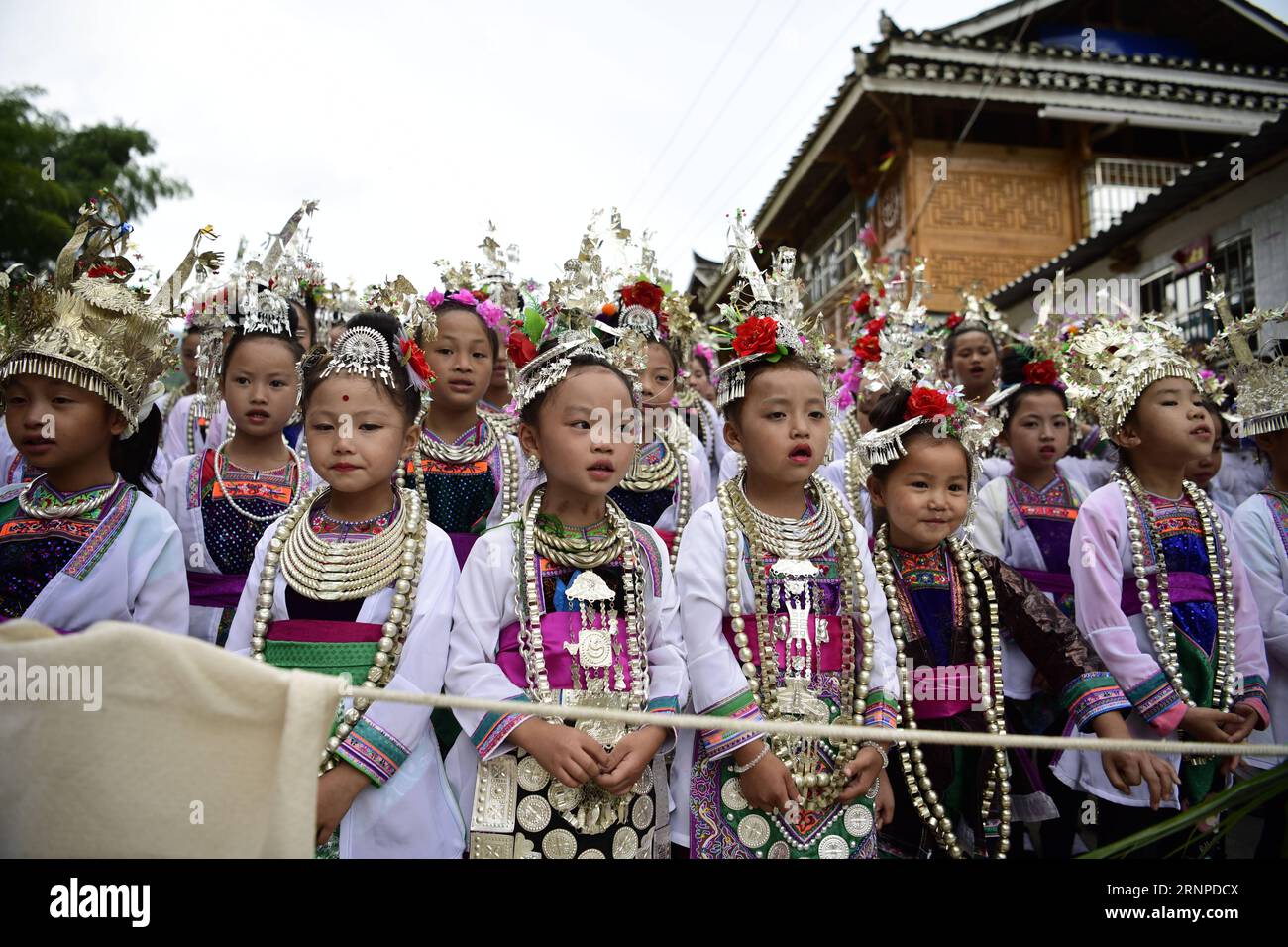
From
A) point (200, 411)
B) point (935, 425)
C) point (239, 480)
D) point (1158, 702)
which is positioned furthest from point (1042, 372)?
point (200, 411)

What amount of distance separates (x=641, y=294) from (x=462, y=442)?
3.43 ft

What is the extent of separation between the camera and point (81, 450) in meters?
2.83

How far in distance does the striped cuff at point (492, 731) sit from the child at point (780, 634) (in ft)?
1.90

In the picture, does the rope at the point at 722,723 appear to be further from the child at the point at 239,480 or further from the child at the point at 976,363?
the child at the point at 976,363

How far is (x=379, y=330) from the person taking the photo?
113 inches

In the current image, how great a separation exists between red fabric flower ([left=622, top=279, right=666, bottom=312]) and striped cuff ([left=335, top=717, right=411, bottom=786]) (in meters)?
2.11

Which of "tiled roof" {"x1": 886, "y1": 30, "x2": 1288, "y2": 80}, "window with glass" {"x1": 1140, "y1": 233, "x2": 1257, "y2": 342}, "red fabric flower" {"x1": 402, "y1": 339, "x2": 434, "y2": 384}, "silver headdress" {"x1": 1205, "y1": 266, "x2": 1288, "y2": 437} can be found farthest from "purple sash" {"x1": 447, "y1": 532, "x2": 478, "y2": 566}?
"tiled roof" {"x1": 886, "y1": 30, "x2": 1288, "y2": 80}

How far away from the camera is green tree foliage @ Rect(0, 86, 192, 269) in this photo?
1223cm

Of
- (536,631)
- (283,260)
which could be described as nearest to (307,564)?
(536,631)

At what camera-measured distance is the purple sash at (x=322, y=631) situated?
2459 mm

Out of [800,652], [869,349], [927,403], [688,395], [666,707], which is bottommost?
[666,707]

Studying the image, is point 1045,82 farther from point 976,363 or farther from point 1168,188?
point 976,363
